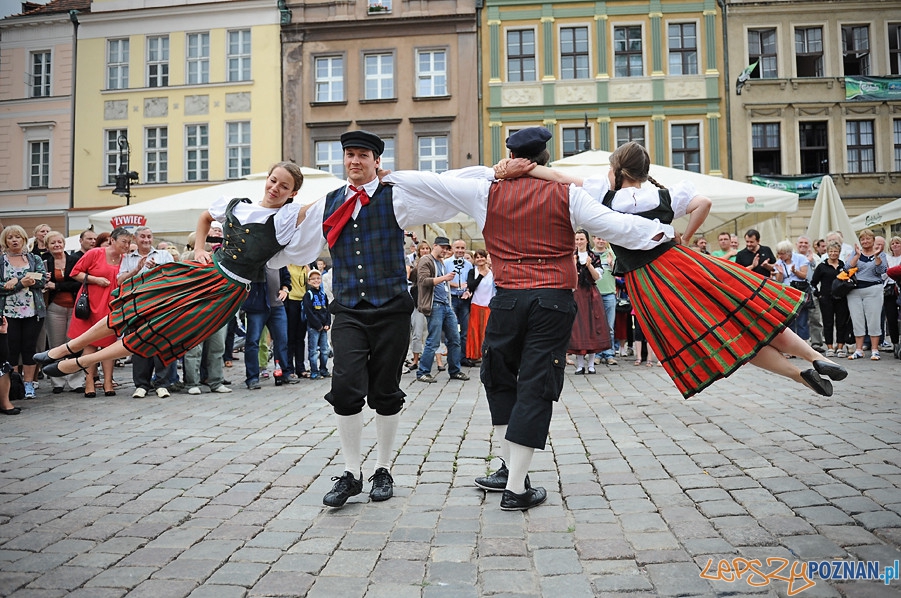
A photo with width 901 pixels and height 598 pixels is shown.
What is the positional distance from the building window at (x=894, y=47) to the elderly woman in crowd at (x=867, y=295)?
19.7 meters

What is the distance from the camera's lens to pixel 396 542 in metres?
3.62

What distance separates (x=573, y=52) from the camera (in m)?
27.7

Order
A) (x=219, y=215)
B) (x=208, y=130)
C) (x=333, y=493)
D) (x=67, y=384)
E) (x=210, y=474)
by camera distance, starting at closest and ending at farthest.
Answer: (x=333, y=493) → (x=219, y=215) → (x=210, y=474) → (x=67, y=384) → (x=208, y=130)

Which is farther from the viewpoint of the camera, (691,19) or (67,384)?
(691,19)

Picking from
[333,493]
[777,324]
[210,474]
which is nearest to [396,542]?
[333,493]

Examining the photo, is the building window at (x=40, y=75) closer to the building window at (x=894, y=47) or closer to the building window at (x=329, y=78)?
the building window at (x=329, y=78)

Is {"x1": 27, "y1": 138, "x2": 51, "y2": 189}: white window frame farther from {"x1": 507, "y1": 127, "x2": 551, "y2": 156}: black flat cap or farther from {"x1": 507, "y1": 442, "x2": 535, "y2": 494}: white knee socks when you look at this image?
{"x1": 507, "y1": 442, "x2": 535, "y2": 494}: white knee socks

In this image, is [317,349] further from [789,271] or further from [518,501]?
[789,271]

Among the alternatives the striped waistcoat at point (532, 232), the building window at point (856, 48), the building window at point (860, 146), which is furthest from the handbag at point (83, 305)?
the building window at point (856, 48)

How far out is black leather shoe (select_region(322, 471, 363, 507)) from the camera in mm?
4223

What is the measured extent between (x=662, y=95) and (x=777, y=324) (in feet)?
82.5

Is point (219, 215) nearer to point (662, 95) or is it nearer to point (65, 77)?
point (662, 95)

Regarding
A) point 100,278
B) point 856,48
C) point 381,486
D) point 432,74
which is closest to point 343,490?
point 381,486

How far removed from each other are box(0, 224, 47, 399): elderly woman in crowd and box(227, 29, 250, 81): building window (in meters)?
21.7
